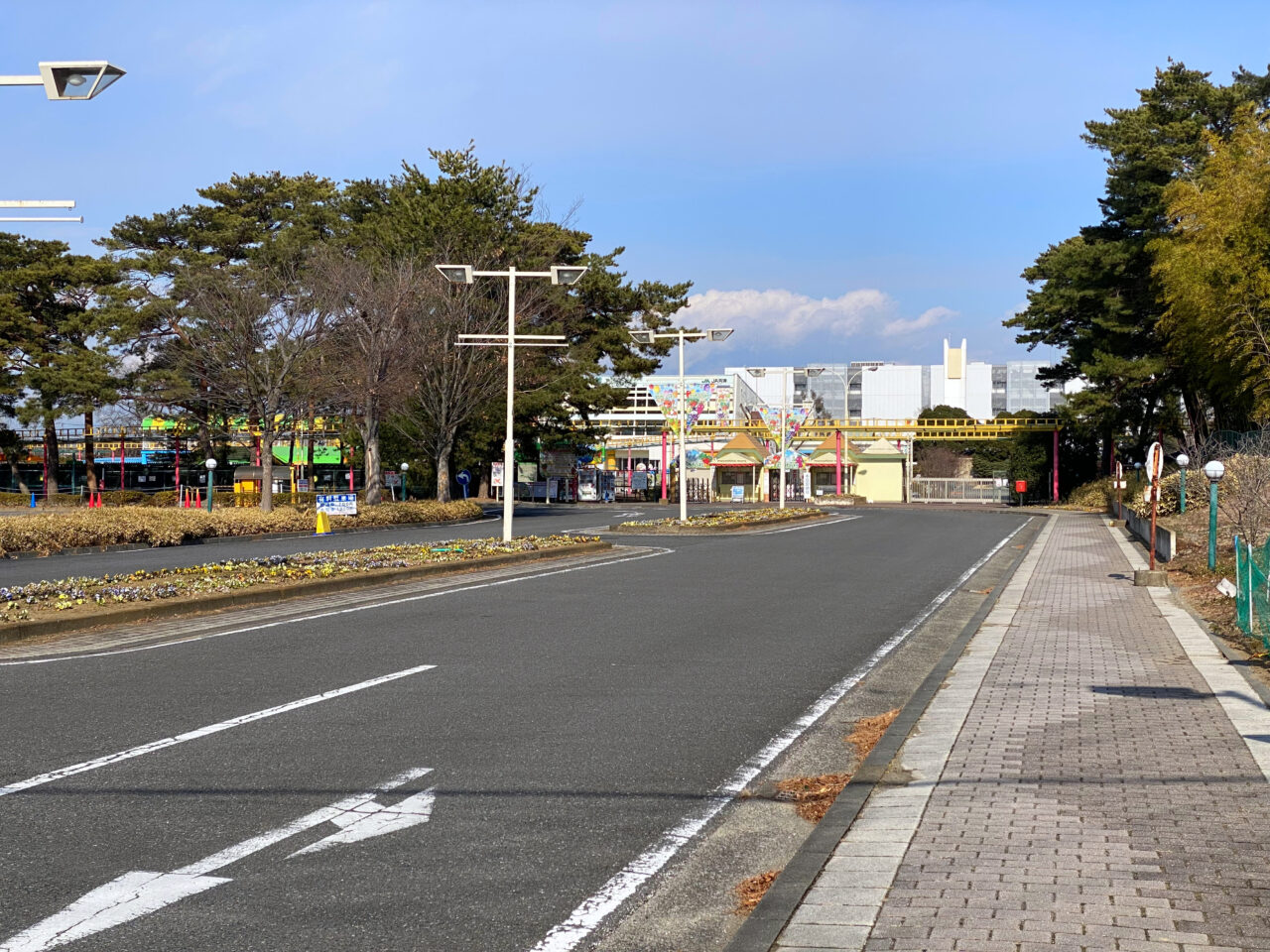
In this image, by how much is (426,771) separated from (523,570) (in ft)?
44.8

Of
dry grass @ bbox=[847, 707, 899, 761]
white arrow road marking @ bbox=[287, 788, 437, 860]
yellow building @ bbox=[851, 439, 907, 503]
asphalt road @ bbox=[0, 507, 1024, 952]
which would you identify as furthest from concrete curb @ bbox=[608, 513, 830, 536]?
yellow building @ bbox=[851, 439, 907, 503]

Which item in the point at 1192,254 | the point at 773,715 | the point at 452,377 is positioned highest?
the point at 1192,254

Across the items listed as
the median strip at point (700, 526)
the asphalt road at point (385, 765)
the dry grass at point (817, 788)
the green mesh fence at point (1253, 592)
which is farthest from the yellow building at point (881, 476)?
the dry grass at point (817, 788)

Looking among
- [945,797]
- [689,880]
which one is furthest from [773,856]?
[945,797]

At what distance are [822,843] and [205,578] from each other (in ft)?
41.0

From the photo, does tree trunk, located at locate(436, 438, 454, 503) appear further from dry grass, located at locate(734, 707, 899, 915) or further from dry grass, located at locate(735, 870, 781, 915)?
dry grass, located at locate(735, 870, 781, 915)

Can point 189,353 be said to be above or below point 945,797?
above

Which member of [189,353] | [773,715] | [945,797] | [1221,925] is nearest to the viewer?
[1221,925]

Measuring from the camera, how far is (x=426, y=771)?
657 cm

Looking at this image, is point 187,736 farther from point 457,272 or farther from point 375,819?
point 457,272

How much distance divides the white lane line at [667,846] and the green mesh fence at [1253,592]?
365 cm

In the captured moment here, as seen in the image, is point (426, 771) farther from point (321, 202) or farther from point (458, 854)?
point (321, 202)

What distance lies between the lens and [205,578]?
15836mm

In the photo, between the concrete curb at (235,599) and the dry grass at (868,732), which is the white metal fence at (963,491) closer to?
the concrete curb at (235,599)
